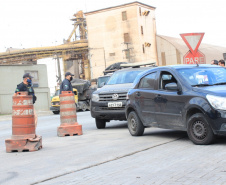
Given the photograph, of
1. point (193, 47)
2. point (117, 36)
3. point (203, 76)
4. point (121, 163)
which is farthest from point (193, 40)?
point (117, 36)

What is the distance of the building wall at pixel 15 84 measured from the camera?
50656 millimetres

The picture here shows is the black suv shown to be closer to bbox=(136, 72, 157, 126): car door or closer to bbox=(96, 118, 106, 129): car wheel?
bbox=(96, 118, 106, 129): car wheel

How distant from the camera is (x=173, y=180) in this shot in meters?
5.35

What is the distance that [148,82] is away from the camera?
1034 centimetres

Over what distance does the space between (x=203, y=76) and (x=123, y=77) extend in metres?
5.64

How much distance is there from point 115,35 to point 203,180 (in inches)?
2913

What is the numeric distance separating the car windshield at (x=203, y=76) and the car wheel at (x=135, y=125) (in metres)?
1.87

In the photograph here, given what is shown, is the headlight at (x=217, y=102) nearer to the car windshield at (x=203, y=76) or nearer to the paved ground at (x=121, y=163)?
the paved ground at (x=121, y=163)

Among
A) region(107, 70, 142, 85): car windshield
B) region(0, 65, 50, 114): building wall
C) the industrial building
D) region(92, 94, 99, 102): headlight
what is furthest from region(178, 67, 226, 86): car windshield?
the industrial building

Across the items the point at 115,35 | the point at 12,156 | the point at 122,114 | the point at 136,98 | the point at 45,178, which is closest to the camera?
the point at 45,178

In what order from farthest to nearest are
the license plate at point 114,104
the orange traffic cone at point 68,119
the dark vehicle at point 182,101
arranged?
the license plate at point 114,104, the orange traffic cone at point 68,119, the dark vehicle at point 182,101

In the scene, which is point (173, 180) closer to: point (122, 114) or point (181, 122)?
point (181, 122)

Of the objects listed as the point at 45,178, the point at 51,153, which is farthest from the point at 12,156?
the point at 45,178

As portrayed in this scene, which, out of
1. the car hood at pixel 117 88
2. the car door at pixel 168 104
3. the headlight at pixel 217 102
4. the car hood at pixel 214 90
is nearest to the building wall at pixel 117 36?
the car hood at pixel 117 88
